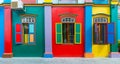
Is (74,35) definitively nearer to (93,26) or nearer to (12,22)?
(93,26)

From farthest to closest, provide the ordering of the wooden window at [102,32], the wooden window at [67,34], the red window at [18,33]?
1. the wooden window at [67,34]
2. the red window at [18,33]
3. the wooden window at [102,32]

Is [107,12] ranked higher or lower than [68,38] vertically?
higher

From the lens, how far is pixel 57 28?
1992cm

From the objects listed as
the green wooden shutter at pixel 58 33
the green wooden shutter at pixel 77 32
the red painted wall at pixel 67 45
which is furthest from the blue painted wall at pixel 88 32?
the green wooden shutter at pixel 58 33

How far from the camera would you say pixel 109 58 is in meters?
19.3

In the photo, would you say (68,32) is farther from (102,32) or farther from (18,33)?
(18,33)

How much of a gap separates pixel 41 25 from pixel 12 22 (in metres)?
1.80

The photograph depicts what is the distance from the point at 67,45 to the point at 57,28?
123 centimetres

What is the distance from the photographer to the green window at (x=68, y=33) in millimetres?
19906

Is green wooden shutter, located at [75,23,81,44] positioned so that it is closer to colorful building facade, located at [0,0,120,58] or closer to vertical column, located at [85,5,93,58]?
colorful building facade, located at [0,0,120,58]

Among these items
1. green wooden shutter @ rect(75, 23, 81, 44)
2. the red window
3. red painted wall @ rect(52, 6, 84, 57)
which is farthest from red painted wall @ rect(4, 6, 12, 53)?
green wooden shutter @ rect(75, 23, 81, 44)

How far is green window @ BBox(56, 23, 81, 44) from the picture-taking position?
65.3ft

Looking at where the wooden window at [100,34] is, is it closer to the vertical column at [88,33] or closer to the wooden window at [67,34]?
the vertical column at [88,33]

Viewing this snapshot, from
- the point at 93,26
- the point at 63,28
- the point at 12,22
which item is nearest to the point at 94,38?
the point at 93,26
